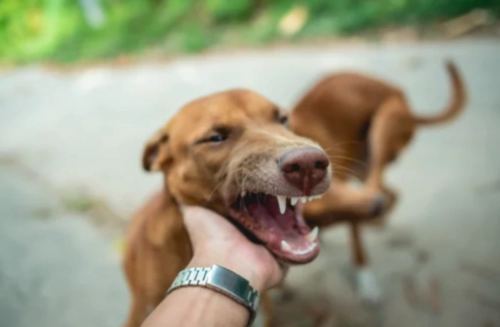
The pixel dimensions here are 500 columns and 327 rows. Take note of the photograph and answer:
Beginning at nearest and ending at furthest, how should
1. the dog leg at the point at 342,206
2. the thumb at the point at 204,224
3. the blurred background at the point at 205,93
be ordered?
the thumb at the point at 204,224 → the blurred background at the point at 205,93 → the dog leg at the point at 342,206

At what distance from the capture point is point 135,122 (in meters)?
3.28

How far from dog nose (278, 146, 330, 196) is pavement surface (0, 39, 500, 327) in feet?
2.87

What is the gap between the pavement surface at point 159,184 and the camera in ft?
5.48

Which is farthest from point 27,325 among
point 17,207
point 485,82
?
point 485,82

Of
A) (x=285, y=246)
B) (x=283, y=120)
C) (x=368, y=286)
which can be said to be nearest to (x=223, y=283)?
(x=285, y=246)

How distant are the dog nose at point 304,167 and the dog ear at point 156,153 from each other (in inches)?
27.0

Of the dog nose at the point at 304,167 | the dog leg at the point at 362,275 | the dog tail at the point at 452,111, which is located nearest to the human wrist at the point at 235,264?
the dog nose at the point at 304,167

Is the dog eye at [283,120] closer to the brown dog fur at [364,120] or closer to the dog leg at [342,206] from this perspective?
the dog leg at [342,206]

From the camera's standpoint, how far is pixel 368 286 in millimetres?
2617

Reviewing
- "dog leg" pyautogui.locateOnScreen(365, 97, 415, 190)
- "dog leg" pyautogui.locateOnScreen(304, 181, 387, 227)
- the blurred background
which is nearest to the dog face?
"dog leg" pyautogui.locateOnScreen(304, 181, 387, 227)

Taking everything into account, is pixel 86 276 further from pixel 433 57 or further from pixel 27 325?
pixel 433 57

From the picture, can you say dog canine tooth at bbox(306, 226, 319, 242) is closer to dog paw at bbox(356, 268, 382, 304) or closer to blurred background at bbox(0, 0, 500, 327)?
blurred background at bbox(0, 0, 500, 327)

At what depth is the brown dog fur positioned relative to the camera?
2684 mm

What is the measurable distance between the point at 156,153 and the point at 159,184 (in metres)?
1.74
